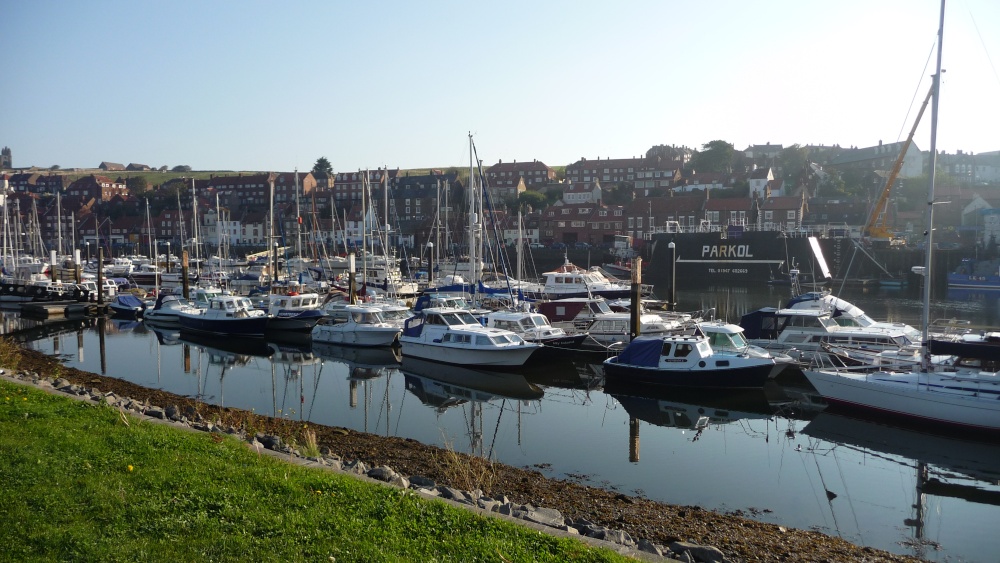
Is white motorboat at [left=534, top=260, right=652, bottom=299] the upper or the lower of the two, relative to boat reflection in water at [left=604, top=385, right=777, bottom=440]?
upper

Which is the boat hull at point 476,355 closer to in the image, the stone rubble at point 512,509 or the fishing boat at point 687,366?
the fishing boat at point 687,366

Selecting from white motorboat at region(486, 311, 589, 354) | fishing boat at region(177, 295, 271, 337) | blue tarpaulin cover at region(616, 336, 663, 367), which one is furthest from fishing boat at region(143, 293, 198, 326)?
blue tarpaulin cover at region(616, 336, 663, 367)

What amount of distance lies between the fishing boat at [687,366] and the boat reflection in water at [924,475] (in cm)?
284

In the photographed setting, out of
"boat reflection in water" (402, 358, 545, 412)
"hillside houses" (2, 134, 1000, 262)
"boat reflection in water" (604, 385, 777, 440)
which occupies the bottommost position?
"boat reflection in water" (402, 358, 545, 412)

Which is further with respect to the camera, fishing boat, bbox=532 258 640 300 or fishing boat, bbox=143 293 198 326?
fishing boat, bbox=532 258 640 300

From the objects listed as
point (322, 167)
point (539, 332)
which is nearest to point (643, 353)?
point (539, 332)

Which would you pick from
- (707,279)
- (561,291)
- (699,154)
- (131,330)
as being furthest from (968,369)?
(699,154)

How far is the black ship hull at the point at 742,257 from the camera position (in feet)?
233

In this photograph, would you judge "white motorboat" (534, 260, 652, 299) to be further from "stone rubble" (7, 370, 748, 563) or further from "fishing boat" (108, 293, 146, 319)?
"stone rubble" (7, 370, 748, 563)

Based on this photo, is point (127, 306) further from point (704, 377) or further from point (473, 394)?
point (704, 377)

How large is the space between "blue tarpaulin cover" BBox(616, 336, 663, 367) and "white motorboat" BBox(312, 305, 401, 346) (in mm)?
13007

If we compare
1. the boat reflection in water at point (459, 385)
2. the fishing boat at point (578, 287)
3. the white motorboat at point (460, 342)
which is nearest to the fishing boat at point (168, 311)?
the white motorboat at point (460, 342)

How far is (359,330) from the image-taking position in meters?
35.2

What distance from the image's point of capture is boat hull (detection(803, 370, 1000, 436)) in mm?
18844
